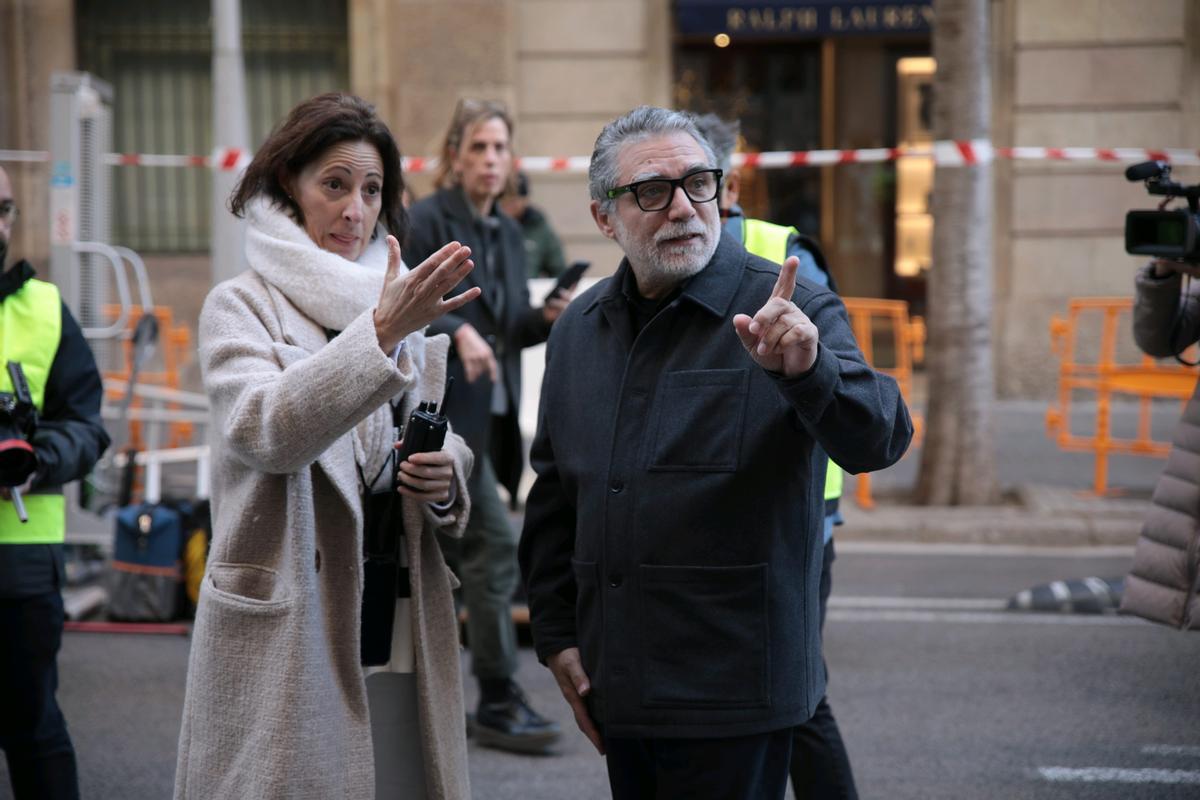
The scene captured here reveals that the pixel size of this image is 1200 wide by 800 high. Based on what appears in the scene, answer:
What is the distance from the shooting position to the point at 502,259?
17.3 ft

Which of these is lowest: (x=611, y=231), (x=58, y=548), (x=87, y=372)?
(x=58, y=548)

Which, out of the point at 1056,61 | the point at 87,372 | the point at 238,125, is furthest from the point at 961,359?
the point at 87,372

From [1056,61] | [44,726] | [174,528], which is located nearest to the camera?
[44,726]

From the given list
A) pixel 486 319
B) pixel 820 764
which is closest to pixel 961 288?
pixel 486 319

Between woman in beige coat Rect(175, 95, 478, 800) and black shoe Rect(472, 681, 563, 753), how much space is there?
6.90 feet

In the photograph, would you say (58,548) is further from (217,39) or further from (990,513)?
(990,513)

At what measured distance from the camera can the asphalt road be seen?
15.6ft

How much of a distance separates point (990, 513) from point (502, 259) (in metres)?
4.51

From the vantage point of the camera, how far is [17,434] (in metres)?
3.51

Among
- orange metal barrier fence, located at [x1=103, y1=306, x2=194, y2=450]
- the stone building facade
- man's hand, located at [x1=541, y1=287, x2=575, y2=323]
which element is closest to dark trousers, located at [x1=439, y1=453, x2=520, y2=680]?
man's hand, located at [x1=541, y1=287, x2=575, y2=323]

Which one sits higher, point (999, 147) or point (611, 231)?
point (999, 147)

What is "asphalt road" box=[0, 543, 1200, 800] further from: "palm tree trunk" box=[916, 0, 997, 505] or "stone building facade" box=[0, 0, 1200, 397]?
"stone building facade" box=[0, 0, 1200, 397]

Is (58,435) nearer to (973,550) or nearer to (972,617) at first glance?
(972,617)

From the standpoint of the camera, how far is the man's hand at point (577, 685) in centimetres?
282
